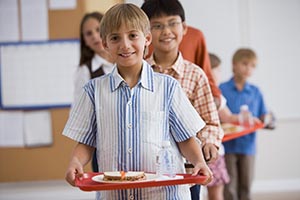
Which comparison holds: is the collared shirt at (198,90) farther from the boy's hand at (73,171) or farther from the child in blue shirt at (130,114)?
the boy's hand at (73,171)

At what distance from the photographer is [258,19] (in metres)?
5.41

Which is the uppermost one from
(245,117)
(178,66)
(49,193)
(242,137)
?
(178,66)

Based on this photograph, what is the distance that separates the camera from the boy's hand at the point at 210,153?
2193 mm

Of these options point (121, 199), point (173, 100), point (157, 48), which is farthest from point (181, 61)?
Answer: point (121, 199)

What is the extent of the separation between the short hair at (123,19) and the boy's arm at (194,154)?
0.38 meters

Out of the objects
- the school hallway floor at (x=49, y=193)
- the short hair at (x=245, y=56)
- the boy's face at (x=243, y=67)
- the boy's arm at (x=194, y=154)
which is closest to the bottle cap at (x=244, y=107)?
the boy's face at (x=243, y=67)

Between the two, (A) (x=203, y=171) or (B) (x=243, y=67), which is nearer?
(A) (x=203, y=171)

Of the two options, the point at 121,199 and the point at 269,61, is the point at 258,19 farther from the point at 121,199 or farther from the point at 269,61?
the point at 121,199

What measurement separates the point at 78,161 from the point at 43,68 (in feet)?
12.1

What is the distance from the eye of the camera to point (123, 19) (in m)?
1.93

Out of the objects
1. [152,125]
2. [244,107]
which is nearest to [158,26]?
[152,125]

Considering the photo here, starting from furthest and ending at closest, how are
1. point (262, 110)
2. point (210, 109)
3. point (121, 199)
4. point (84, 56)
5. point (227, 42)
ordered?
point (227, 42), point (262, 110), point (84, 56), point (210, 109), point (121, 199)

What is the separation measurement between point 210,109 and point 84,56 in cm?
132

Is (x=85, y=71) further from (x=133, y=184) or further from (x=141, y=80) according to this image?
(x=133, y=184)
